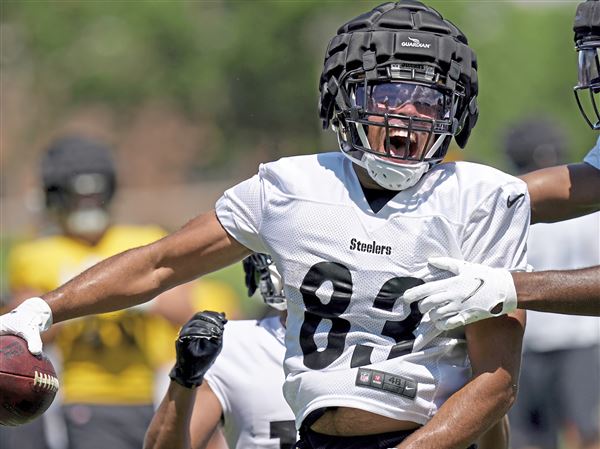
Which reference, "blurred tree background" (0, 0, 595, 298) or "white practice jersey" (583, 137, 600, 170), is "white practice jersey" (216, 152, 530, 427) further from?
"blurred tree background" (0, 0, 595, 298)

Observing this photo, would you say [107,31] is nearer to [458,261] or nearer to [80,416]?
[80,416]

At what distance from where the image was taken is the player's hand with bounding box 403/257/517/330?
3416 mm

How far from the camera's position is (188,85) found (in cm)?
3359

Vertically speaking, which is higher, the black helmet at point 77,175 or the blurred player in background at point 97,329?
the black helmet at point 77,175

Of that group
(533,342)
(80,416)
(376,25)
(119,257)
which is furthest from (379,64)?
(533,342)

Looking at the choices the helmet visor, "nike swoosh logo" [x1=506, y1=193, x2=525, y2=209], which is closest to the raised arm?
"nike swoosh logo" [x1=506, y1=193, x2=525, y2=209]

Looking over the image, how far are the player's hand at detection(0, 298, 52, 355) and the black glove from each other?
A: 448mm

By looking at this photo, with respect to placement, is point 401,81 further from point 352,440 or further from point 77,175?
point 77,175

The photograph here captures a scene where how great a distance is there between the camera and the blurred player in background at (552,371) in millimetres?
7383

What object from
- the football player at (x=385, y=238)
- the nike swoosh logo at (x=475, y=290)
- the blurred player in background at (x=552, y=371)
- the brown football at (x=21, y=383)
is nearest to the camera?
the nike swoosh logo at (x=475, y=290)

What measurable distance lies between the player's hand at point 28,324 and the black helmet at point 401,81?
38.8 inches

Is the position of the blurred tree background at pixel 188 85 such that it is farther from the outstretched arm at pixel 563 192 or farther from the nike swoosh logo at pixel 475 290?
the nike swoosh logo at pixel 475 290

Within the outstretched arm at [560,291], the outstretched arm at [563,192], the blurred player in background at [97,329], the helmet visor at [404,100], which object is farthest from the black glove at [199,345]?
the blurred player in background at [97,329]

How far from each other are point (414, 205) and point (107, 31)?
31.1 metres
